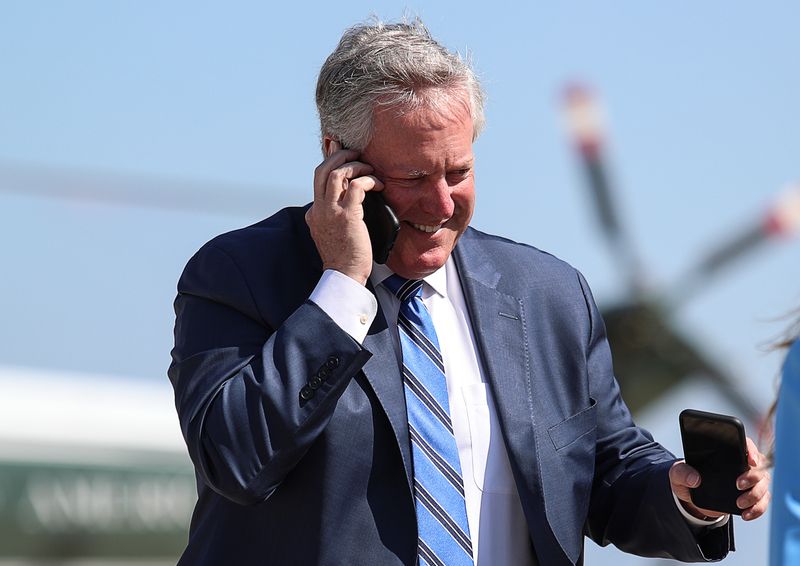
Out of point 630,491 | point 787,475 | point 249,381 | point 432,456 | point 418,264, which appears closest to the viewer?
point 787,475

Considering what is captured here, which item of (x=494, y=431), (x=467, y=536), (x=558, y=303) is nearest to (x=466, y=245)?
(x=558, y=303)

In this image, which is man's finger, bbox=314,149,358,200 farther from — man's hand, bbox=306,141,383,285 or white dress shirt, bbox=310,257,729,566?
white dress shirt, bbox=310,257,729,566

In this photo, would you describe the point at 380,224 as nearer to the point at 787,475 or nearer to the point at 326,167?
the point at 326,167

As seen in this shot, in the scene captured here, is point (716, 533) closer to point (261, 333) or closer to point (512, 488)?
point (512, 488)

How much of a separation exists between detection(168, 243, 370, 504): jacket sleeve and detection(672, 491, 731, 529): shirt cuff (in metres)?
0.82

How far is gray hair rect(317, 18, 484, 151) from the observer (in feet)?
9.75

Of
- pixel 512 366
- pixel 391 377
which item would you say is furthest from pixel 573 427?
pixel 391 377

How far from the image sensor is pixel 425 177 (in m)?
2.97

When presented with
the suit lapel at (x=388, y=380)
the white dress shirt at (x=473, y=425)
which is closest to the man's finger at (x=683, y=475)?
the white dress shirt at (x=473, y=425)

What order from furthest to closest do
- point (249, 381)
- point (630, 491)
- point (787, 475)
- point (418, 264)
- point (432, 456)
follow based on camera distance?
point (630, 491)
point (418, 264)
point (432, 456)
point (249, 381)
point (787, 475)

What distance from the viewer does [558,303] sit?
323 centimetres

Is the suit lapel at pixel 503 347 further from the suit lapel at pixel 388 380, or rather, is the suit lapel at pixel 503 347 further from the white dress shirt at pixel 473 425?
the suit lapel at pixel 388 380

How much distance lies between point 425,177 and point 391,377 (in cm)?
45

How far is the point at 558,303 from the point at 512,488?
49 centimetres
